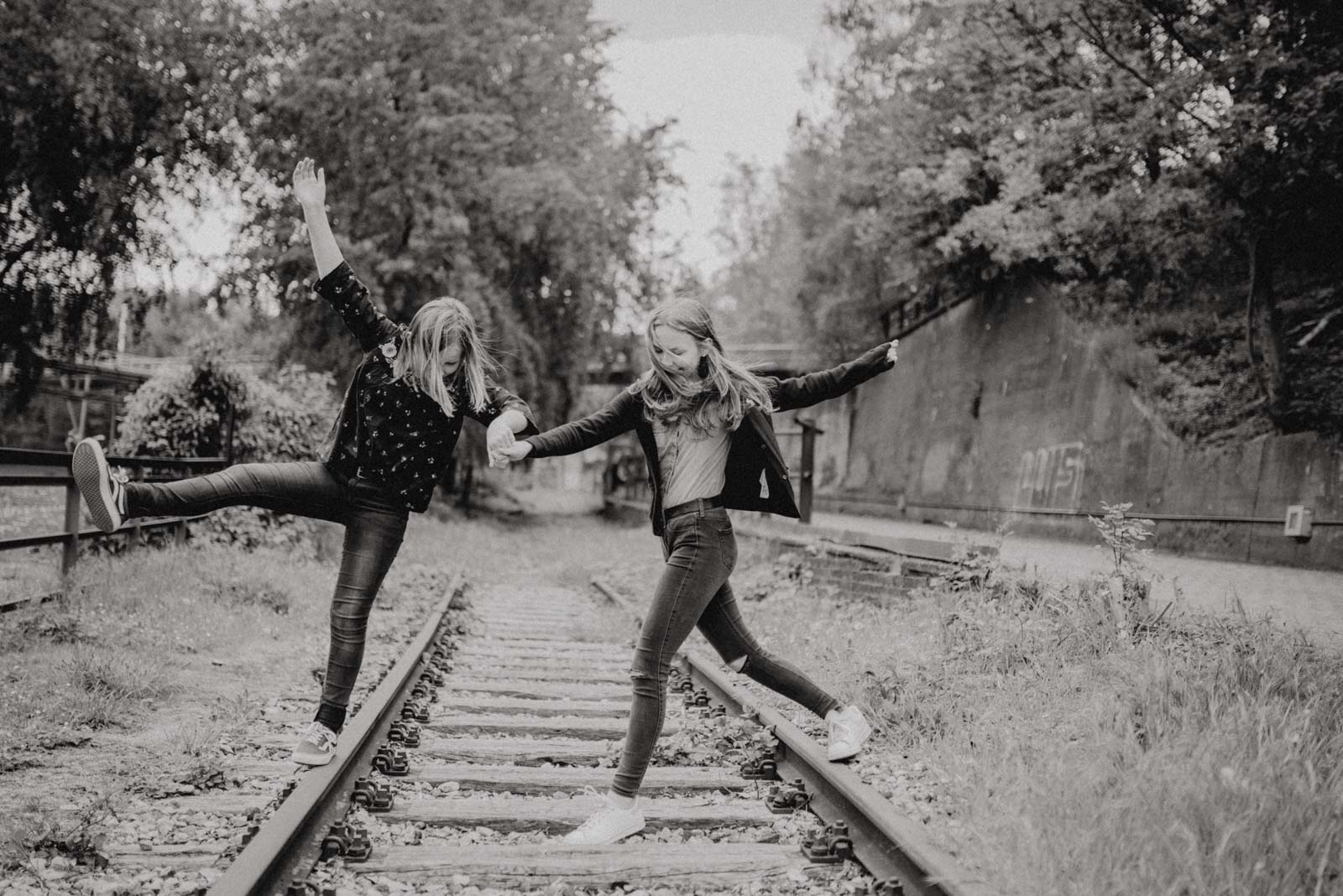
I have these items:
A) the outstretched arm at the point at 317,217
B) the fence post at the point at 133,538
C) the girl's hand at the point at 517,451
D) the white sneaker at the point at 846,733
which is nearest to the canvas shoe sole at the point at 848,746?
the white sneaker at the point at 846,733

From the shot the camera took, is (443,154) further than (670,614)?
Yes

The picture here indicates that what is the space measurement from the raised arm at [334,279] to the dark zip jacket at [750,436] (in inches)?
32.7

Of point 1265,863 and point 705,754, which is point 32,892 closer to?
point 705,754

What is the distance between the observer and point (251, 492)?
360 cm

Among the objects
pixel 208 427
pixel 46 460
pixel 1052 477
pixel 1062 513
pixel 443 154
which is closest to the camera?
pixel 46 460

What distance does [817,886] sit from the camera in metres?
2.98

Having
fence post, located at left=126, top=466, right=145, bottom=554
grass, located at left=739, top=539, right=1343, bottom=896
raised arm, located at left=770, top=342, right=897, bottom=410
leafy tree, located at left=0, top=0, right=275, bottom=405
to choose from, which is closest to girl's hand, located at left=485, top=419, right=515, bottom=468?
raised arm, located at left=770, top=342, right=897, bottom=410

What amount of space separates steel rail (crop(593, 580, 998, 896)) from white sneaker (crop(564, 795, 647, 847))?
70 cm

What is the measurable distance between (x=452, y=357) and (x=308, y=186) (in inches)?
37.4

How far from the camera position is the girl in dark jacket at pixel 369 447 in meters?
3.68

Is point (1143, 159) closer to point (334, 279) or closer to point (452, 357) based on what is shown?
point (452, 357)

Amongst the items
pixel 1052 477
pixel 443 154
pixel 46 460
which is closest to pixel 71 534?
pixel 46 460

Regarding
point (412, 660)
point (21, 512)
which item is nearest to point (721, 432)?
point (412, 660)

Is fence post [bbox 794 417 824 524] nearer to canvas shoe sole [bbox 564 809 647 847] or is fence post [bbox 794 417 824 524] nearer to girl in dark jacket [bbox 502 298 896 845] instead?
girl in dark jacket [bbox 502 298 896 845]
